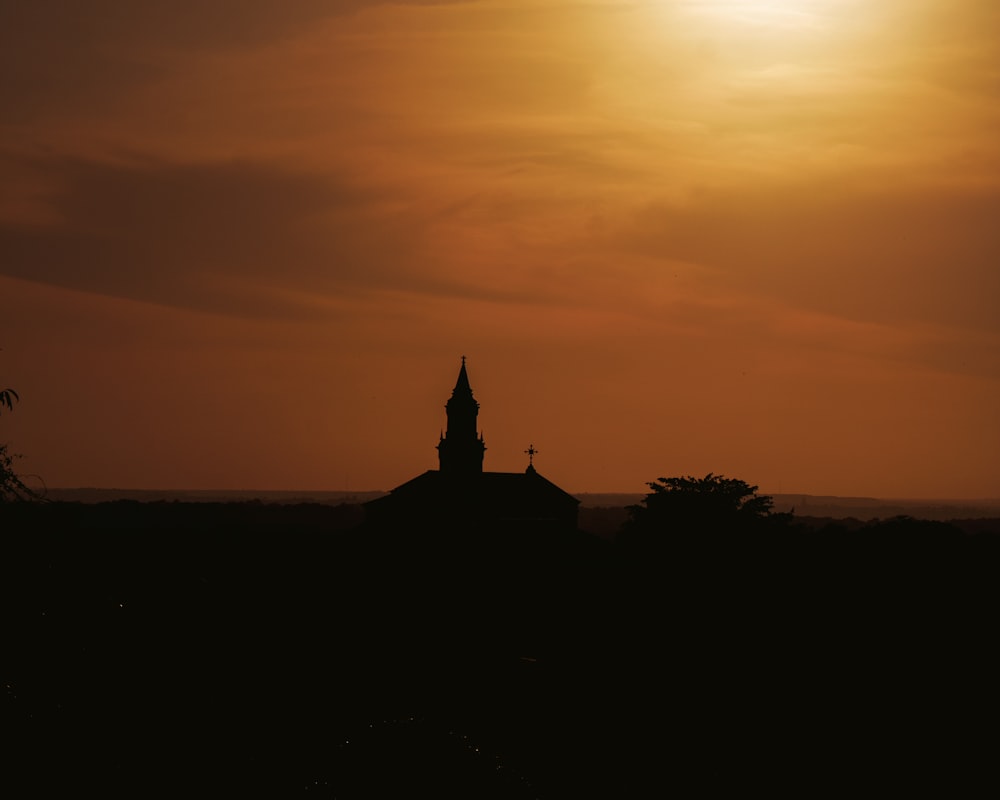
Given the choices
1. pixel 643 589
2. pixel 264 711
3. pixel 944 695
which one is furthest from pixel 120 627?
pixel 643 589

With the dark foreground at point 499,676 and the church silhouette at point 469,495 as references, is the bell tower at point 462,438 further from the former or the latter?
the dark foreground at point 499,676

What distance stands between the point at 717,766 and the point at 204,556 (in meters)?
54.1

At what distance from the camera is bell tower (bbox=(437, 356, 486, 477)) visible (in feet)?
340

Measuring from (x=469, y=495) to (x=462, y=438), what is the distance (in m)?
4.88

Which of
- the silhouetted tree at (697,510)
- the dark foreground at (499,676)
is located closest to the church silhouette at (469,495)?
the silhouetted tree at (697,510)

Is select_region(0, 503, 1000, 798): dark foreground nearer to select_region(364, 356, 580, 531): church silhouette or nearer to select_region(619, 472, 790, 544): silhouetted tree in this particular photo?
select_region(619, 472, 790, 544): silhouetted tree

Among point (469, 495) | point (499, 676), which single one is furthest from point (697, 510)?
point (499, 676)

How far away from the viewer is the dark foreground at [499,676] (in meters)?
15.9

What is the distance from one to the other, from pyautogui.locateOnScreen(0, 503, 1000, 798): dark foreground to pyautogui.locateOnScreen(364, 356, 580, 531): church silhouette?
91.7 ft

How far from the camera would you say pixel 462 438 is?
104m

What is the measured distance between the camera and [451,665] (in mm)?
47750

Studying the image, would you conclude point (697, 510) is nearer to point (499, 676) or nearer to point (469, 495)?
point (469, 495)

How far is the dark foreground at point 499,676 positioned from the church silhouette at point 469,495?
27946 mm

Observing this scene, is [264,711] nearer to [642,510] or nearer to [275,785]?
[275,785]
